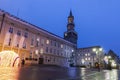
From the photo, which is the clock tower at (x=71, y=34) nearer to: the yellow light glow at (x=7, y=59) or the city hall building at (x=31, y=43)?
the city hall building at (x=31, y=43)

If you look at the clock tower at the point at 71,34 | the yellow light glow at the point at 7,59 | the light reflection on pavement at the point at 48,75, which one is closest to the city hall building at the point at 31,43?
the clock tower at the point at 71,34

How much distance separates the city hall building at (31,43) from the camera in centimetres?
3925

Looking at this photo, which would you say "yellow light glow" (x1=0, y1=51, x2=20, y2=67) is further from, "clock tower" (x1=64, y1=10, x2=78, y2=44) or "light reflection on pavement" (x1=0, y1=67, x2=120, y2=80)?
"clock tower" (x1=64, y1=10, x2=78, y2=44)

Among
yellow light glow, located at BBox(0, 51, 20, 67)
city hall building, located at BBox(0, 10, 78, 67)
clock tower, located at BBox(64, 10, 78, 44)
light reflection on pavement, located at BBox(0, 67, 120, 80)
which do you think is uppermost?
clock tower, located at BBox(64, 10, 78, 44)

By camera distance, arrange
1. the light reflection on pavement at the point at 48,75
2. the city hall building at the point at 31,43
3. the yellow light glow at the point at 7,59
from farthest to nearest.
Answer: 1. the city hall building at the point at 31,43
2. the yellow light glow at the point at 7,59
3. the light reflection on pavement at the point at 48,75

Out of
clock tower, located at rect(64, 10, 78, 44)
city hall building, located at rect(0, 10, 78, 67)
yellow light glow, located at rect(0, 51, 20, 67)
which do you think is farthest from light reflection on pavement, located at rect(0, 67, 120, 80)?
clock tower, located at rect(64, 10, 78, 44)

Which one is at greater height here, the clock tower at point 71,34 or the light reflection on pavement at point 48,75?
the clock tower at point 71,34

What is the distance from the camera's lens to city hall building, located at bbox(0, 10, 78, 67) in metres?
39.2

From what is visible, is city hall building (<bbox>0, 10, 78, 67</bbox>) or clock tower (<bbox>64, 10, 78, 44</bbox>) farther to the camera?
clock tower (<bbox>64, 10, 78, 44</bbox>)

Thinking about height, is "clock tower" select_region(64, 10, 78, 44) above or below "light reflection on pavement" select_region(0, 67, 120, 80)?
above

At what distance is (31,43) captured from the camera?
49.6 m

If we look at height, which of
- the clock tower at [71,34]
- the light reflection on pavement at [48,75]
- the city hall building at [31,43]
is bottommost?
the light reflection on pavement at [48,75]

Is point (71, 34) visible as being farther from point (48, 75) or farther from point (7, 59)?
point (48, 75)

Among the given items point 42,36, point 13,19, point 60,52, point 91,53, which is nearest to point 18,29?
point 13,19
